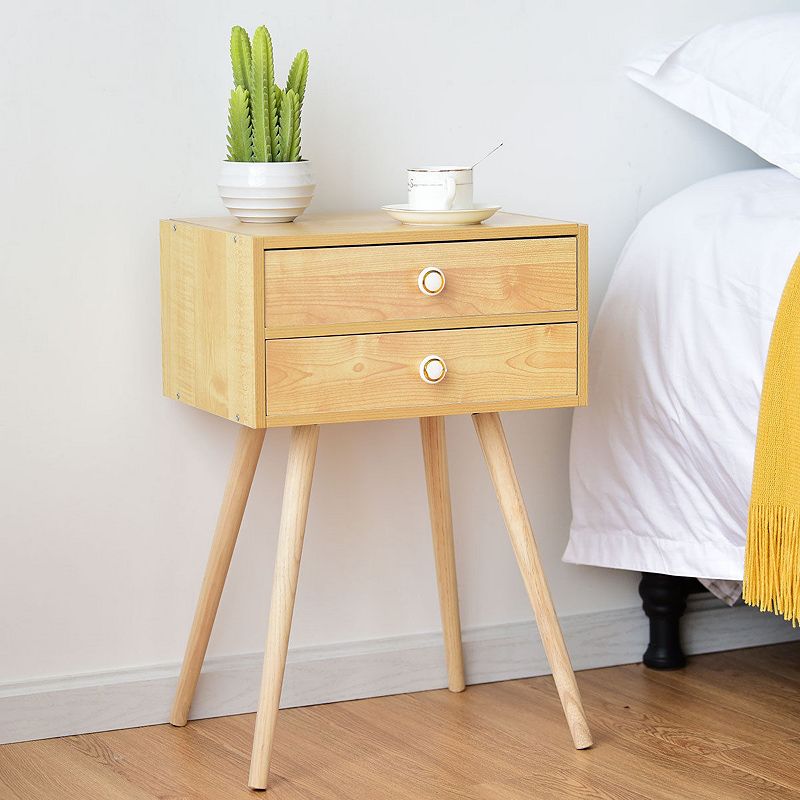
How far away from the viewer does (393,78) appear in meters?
1.72

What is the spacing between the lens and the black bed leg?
184 centimetres

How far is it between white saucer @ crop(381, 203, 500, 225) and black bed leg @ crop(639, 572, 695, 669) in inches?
24.4

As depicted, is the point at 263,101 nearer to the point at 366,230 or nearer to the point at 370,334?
the point at 366,230

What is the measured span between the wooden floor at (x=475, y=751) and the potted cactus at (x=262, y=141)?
0.62 metres

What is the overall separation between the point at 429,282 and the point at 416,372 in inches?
3.8

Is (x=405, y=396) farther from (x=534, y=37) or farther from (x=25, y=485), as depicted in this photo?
(x=534, y=37)

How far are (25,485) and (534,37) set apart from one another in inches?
34.7

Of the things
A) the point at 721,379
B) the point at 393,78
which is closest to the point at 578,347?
the point at 721,379

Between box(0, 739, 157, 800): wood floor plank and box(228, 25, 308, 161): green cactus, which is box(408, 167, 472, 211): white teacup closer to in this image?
box(228, 25, 308, 161): green cactus

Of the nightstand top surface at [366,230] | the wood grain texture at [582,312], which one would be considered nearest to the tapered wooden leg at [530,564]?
the wood grain texture at [582,312]

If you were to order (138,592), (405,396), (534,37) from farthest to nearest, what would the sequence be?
(534,37), (138,592), (405,396)

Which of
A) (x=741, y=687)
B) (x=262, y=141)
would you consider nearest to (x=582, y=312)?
(x=262, y=141)

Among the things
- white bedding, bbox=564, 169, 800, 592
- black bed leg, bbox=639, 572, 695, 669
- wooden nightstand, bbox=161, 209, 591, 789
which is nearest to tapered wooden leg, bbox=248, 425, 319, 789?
wooden nightstand, bbox=161, 209, 591, 789

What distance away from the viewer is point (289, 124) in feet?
4.92
